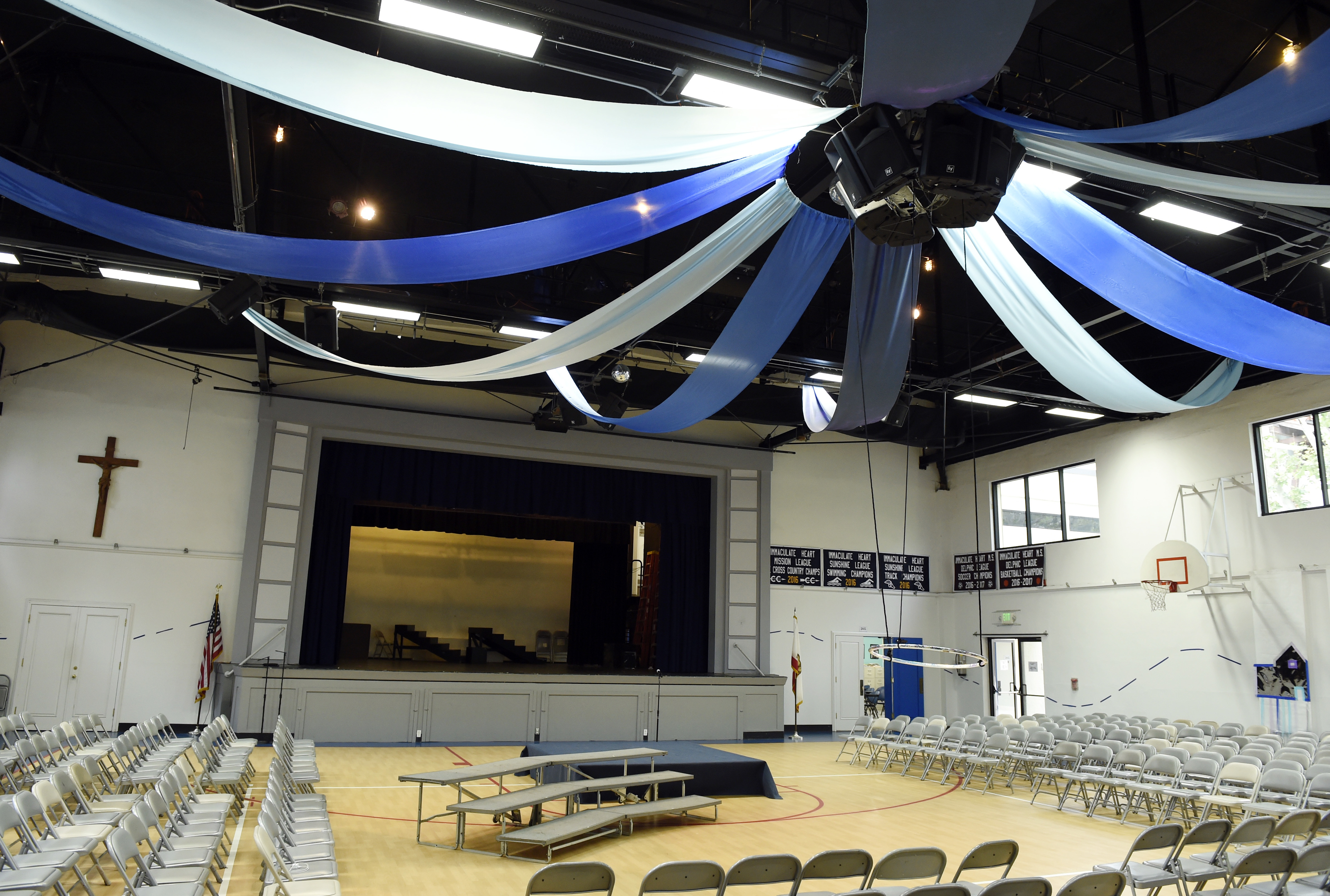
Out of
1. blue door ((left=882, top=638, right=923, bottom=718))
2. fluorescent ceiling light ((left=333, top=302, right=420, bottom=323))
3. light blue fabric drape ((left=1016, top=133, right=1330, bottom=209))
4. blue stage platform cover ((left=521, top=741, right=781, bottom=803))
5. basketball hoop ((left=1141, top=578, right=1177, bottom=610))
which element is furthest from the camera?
blue door ((left=882, top=638, right=923, bottom=718))

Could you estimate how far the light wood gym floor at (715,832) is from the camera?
5723 mm

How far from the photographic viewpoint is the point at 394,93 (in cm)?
333

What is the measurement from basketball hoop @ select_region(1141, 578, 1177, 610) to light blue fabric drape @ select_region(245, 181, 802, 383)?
9.38 meters

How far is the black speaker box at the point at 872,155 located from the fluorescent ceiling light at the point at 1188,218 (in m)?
4.00

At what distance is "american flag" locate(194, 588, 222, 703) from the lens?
38.0ft

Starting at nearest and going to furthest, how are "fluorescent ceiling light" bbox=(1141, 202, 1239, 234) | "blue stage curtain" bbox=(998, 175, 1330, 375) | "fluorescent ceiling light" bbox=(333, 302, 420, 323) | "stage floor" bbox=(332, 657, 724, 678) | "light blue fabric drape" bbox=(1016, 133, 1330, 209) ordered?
"light blue fabric drape" bbox=(1016, 133, 1330, 209), "blue stage curtain" bbox=(998, 175, 1330, 375), "fluorescent ceiling light" bbox=(1141, 202, 1239, 234), "fluorescent ceiling light" bbox=(333, 302, 420, 323), "stage floor" bbox=(332, 657, 724, 678)

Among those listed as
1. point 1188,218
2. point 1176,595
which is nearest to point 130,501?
point 1188,218

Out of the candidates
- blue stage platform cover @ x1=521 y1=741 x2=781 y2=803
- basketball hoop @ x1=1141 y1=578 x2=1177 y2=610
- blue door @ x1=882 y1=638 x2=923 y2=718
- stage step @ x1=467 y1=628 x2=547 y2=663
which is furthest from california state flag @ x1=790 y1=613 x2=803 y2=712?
stage step @ x1=467 y1=628 x2=547 y2=663

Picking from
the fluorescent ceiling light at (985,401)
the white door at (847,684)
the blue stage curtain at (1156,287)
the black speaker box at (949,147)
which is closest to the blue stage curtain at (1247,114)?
the black speaker box at (949,147)

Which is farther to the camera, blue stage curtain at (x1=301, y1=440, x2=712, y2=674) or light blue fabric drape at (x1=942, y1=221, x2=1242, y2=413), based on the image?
blue stage curtain at (x1=301, y1=440, x2=712, y2=674)

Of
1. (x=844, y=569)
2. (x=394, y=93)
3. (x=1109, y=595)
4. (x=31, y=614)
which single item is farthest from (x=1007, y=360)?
(x=31, y=614)

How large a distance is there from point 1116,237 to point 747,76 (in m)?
2.46

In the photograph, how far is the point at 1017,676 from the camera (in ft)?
49.7

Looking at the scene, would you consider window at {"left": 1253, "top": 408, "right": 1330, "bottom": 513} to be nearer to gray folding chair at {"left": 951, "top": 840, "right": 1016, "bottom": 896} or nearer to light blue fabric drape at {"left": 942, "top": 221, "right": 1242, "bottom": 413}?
light blue fabric drape at {"left": 942, "top": 221, "right": 1242, "bottom": 413}
